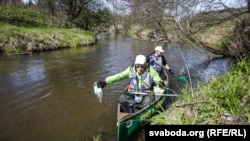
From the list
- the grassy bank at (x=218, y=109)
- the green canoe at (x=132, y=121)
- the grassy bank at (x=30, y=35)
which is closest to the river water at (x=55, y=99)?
the green canoe at (x=132, y=121)

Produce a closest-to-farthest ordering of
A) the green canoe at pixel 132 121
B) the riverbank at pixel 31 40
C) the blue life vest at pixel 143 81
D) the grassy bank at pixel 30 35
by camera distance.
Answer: the green canoe at pixel 132 121, the blue life vest at pixel 143 81, the riverbank at pixel 31 40, the grassy bank at pixel 30 35

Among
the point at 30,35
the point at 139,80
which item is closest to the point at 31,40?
the point at 30,35

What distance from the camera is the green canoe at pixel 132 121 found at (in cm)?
556

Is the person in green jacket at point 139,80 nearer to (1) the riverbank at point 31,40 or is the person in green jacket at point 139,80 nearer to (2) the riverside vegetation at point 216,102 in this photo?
(2) the riverside vegetation at point 216,102

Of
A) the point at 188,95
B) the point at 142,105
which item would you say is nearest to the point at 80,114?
the point at 142,105

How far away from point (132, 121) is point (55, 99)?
4091mm

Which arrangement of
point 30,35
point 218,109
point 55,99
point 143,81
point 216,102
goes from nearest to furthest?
point 218,109 → point 216,102 → point 143,81 → point 55,99 → point 30,35

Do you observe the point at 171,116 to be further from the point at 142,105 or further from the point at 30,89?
the point at 30,89

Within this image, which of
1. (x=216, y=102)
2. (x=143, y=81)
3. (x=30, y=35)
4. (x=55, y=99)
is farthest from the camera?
(x=30, y=35)

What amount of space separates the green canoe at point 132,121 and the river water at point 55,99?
62 cm

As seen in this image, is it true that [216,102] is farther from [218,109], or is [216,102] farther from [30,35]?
[30,35]

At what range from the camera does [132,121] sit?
5.85 meters

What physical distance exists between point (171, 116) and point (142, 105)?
1.77 metres

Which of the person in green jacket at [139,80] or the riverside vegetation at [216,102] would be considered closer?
the riverside vegetation at [216,102]
